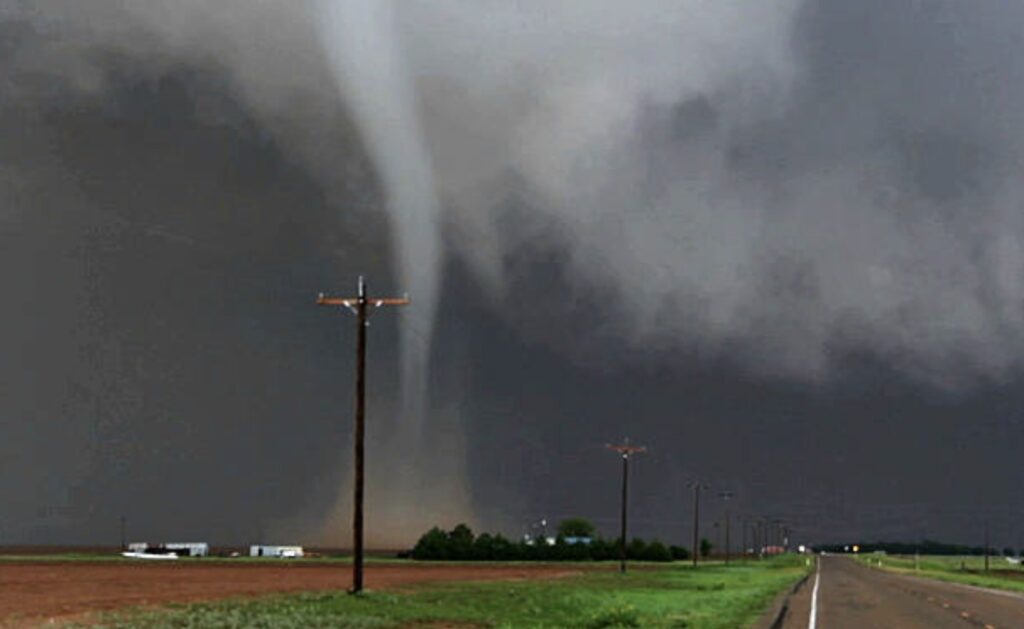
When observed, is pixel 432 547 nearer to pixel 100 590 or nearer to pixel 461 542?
pixel 461 542

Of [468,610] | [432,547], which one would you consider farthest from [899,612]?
[432,547]

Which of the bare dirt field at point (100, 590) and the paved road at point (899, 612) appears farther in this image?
the bare dirt field at point (100, 590)

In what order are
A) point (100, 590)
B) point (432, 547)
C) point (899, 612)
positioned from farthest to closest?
1. point (432, 547)
2. point (100, 590)
3. point (899, 612)

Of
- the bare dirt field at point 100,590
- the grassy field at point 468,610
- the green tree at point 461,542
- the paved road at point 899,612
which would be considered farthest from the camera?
the green tree at point 461,542

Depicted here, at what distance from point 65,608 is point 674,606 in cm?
2676

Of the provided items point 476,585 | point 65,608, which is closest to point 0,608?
point 65,608

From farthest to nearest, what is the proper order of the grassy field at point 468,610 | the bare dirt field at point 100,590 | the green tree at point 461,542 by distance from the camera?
1. the green tree at point 461,542
2. the bare dirt field at point 100,590
3. the grassy field at point 468,610

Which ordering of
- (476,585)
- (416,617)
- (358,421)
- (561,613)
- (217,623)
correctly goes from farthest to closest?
(476,585)
(358,421)
(561,613)
(416,617)
(217,623)

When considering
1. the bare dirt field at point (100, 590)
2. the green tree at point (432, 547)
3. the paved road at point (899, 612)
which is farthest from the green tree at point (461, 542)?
the paved road at point (899, 612)

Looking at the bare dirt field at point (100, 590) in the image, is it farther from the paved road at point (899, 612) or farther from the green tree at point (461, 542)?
the green tree at point (461, 542)

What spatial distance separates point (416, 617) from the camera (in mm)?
47750

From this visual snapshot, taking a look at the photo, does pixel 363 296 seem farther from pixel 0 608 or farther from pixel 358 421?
pixel 0 608

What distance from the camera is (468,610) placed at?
52750mm

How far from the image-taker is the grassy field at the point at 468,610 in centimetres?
4253
